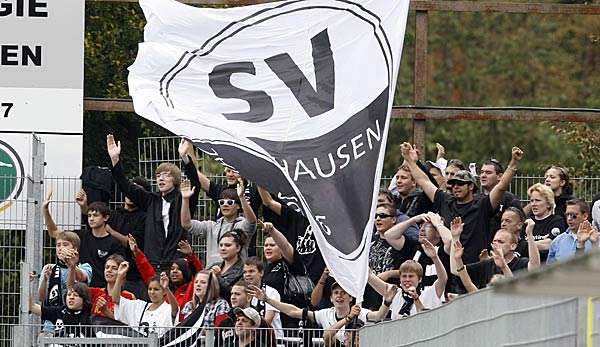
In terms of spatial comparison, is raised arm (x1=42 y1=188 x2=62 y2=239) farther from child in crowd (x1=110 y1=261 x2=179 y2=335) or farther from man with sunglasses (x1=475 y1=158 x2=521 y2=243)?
man with sunglasses (x1=475 y1=158 x2=521 y2=243)

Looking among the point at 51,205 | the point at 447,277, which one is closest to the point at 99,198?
the point at 51,205

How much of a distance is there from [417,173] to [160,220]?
2.15 m

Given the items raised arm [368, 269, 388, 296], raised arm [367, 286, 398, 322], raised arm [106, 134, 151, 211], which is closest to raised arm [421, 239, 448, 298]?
raised arm [367, 286, 398, 322]

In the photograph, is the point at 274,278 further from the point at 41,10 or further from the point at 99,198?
Answer: the point at 41,10

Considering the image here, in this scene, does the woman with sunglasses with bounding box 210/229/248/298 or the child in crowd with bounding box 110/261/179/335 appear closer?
the child in crowd with bounding box 110/261/179/335

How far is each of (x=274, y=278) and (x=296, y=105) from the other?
4.73 ft

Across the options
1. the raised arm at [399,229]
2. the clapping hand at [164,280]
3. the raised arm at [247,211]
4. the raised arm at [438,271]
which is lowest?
the clapping hand at [164,280]

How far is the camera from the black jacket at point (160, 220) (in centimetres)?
1336

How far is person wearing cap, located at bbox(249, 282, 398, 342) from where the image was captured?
11367 millimetres

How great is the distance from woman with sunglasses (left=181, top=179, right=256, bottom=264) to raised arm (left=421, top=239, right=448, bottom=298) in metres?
1.98

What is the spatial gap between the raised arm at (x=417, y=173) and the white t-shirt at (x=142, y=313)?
2.11 meters

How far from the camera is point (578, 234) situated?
10.7 meters

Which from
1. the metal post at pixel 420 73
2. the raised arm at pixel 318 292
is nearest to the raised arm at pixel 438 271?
the raised arm at pixel 318 292

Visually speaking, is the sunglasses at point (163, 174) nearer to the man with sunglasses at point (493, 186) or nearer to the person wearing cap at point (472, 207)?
the person wearing cap at point (472, 207)
